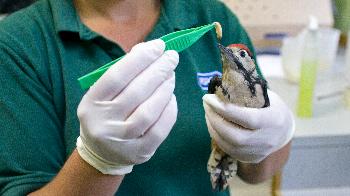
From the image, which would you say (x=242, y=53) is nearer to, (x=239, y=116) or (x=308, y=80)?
(x=239, y=116)

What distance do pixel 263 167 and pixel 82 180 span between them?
1.13ft

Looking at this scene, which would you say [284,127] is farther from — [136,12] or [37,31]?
[37,31]

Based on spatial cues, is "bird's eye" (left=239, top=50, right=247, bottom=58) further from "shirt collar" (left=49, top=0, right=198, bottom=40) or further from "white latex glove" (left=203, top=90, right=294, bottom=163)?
"shirt collar" (left=49, top=0, right=198, bottom=40)

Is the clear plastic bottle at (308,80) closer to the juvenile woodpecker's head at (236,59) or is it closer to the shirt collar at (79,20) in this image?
the shirt collar at (79,20)

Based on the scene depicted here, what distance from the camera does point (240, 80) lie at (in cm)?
61

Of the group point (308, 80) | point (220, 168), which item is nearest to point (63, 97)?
point (220, 168)

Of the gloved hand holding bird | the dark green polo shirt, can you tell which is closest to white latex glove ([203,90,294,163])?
the gloved hand holding bird

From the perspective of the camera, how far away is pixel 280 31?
1639 millimetres

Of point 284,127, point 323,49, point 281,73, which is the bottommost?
point 281,73

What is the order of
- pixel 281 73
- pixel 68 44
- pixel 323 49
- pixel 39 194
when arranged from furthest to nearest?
pixel 281 73 < pixel 323 49 < pixel 68 44 < pixel 39 194

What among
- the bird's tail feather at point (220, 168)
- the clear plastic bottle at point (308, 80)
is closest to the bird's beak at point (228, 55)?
the bird's tail feather at point (220, 168)

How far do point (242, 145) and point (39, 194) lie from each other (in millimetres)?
310

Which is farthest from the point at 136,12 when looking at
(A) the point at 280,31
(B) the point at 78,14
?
(A) the point at 280,31

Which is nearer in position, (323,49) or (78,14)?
(78,14)
